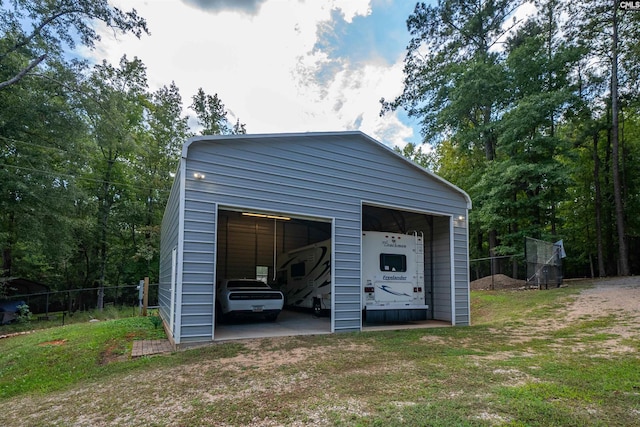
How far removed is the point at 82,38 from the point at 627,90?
25399mm

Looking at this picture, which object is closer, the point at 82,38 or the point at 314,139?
the point at 314,139

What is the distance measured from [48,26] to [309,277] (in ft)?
44.2

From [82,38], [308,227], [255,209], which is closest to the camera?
[255,209]

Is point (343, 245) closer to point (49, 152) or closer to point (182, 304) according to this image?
point (182, 304)

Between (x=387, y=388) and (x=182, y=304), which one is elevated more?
(x=182, y=304)

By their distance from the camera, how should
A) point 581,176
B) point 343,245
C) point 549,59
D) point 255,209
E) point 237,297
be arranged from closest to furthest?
1. point 255,209
2. point 343,245
3. point 237,297
4. point 549,59
5. point 581,176

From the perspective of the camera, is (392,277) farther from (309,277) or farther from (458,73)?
(458,73)

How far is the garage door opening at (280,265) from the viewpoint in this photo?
8375 millimetres

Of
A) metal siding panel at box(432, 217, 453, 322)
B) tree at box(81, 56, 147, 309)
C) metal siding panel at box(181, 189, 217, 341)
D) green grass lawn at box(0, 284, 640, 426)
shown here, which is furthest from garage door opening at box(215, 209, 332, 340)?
tree at box(81, 56, 147, 309)

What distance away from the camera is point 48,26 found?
516 inches

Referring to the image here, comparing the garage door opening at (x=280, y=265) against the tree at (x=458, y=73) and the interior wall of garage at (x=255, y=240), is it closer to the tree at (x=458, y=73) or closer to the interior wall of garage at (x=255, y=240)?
the interior wall of garage at (x=255, y=240)

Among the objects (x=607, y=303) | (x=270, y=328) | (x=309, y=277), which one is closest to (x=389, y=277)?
(x=309, y=277)

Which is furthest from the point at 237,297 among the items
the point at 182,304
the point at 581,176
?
the point at 581,176

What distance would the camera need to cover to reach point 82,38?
13.4m
